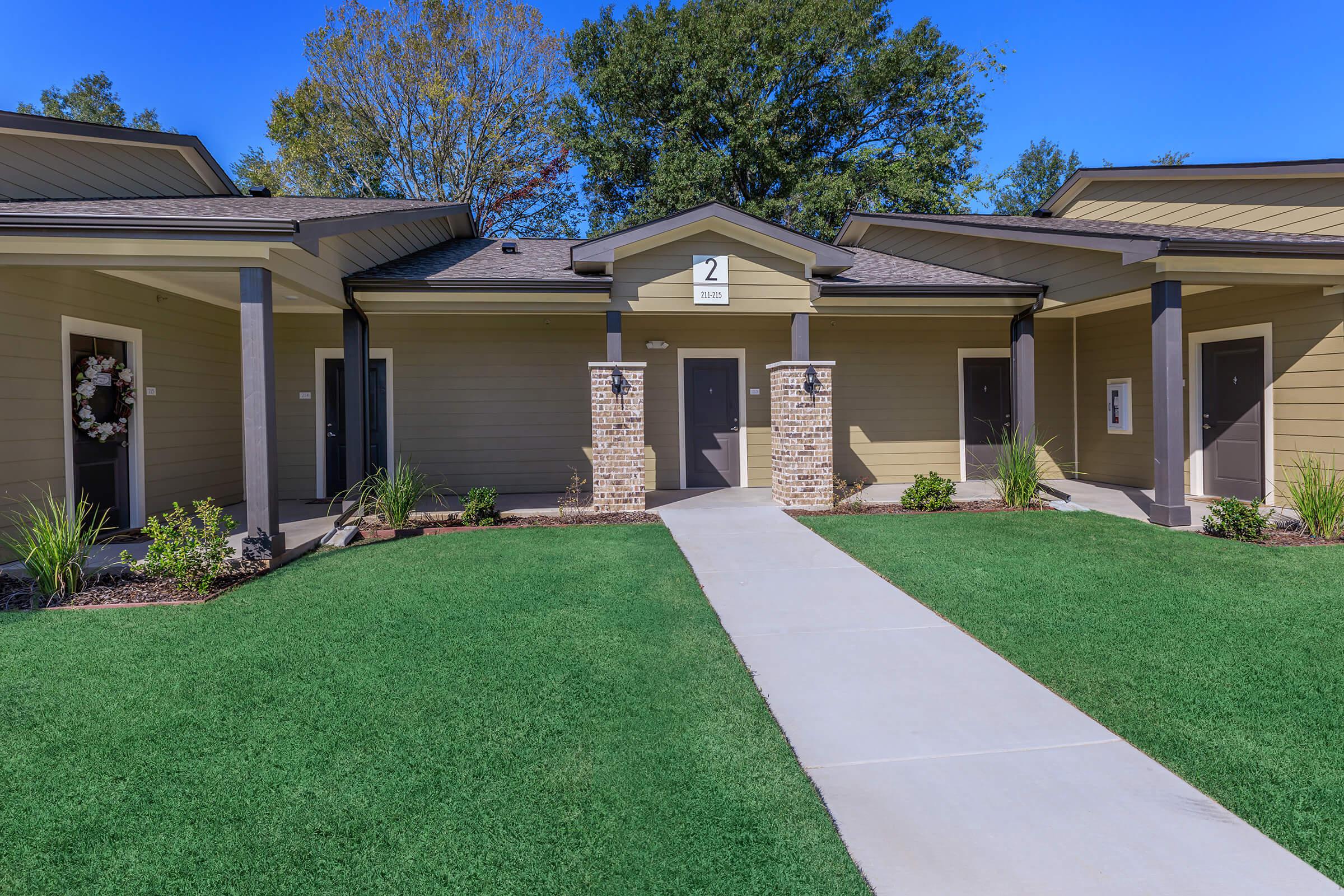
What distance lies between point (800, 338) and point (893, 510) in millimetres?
2385

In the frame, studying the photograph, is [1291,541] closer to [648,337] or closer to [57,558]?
[648,337]

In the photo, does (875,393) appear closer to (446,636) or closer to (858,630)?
(858,630)

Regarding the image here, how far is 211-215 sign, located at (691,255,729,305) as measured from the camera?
348 inches

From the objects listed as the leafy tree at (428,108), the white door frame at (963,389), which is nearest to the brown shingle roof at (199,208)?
the white door frame at (963,389)

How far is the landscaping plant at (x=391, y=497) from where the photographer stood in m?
7.52

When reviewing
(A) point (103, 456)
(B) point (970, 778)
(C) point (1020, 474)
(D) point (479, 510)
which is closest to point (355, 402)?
(D) point (479, 510)

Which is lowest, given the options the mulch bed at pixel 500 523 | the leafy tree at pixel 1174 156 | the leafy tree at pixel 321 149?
the mulch bed at pixel 500 523

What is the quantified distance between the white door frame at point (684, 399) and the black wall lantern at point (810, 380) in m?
2.28

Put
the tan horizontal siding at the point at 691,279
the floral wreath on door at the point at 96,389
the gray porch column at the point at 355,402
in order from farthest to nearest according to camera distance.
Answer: the tan horizontal siding at the point at 691,279 → the gray porch column at the point at 355,402 → the floral wreath on door at the point at 96,389

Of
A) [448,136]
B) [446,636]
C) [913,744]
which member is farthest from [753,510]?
[448,136]

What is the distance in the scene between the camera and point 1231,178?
915cm

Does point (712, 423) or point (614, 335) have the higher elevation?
point (614, 335)

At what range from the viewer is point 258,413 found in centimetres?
612

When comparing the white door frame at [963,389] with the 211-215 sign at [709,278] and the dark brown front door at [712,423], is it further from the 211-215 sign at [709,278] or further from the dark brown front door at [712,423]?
the 211-215 sign at [709,278]
